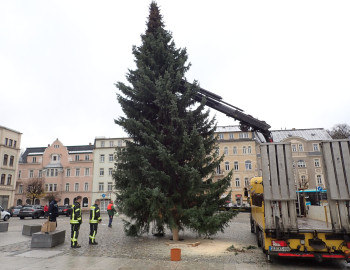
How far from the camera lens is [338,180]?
7.89 m

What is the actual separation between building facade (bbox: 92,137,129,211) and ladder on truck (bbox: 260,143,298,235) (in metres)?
49.2

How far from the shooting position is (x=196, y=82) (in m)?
13.2

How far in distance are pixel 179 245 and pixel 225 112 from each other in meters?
6.49

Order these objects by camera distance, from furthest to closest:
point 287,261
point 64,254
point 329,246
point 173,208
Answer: point 173,208 < point 64,254 < point 287,261 < point 329,246

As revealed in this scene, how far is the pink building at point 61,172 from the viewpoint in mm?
55875

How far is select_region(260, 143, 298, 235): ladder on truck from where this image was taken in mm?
7801

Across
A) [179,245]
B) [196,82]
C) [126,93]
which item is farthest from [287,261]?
[126,93]

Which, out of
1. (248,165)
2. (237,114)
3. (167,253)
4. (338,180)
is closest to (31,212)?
(167,253)

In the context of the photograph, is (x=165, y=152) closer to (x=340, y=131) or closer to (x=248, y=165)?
(x=248, y=165)

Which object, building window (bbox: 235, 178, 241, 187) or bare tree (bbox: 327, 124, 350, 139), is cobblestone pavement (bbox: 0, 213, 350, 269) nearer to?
building window (bbox: 235, 178, 241, 187)

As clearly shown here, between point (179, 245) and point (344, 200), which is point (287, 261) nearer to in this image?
point (344, 200)

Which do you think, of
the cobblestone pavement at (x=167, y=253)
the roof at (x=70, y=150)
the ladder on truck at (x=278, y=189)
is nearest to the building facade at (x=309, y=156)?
the roof at (x=70, y=150)

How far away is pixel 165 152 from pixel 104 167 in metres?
48.3

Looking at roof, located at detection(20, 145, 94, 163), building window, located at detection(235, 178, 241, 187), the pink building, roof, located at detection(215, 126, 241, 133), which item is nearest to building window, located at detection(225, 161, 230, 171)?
building window, located at detection(235, 178, 241, 187)
